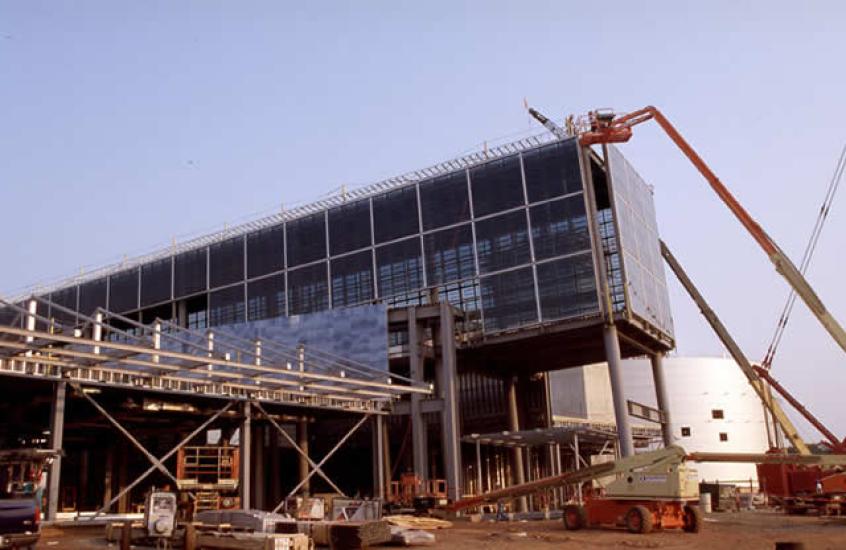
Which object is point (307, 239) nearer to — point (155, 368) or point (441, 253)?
point (441, 253)

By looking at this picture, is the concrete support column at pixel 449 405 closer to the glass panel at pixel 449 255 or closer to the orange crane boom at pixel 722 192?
the glass panel at pixel 449 255

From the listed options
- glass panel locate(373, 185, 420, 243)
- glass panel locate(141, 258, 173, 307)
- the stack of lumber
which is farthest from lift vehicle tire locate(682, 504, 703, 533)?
glass panel locate(141, 258, 173, 307)

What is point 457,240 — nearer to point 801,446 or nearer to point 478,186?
point 478,186

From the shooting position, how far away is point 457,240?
4831cm

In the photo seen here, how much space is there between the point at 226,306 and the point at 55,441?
32769mm

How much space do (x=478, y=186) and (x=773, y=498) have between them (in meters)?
25.2

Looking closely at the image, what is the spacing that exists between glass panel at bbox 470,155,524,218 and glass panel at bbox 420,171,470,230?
720 millimetres

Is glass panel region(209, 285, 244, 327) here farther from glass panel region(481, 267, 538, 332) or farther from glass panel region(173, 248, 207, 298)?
glass panel region(481, 267, 538, 332)

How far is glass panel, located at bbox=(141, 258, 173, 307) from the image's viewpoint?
6228 centimetres

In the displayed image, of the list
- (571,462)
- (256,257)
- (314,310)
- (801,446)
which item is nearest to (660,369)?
(801,446)

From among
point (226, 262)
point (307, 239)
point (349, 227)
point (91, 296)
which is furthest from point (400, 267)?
point (91, 296)

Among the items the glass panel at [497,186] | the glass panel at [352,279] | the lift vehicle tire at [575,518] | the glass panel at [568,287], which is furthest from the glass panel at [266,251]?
the lift vehicle tire at [575,518]

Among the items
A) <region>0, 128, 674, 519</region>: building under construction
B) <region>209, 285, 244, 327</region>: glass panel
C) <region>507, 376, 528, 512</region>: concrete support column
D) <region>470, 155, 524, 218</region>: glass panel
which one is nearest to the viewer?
<region>0, 128, 674, 519</region>: building under construction

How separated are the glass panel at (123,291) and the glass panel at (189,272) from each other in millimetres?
5131
